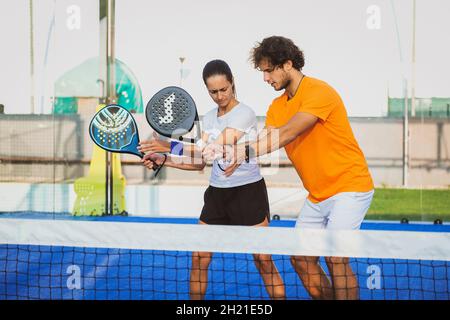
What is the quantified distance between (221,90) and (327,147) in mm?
739

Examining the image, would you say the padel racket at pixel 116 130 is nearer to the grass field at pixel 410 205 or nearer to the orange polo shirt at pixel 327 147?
the orange polo shirt at pixel 327 147

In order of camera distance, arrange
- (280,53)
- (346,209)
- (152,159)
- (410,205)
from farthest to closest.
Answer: (410,205), (152,159), (280,53), (346,209)

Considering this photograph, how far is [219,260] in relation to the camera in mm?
4383

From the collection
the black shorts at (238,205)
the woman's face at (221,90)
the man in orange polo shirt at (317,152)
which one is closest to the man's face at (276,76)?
Answer: the man in orange polo shirt at (317,152)

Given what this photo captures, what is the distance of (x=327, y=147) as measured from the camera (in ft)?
8.95

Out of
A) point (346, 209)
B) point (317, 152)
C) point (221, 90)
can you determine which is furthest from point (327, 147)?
point (221, 90)

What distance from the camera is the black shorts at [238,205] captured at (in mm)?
3096

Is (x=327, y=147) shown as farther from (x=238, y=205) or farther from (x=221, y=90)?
(x=221, y=90)

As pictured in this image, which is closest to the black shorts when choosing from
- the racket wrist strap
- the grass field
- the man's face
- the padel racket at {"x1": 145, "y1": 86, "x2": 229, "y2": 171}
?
the racket wrist strap

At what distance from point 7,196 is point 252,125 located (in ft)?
13.8
